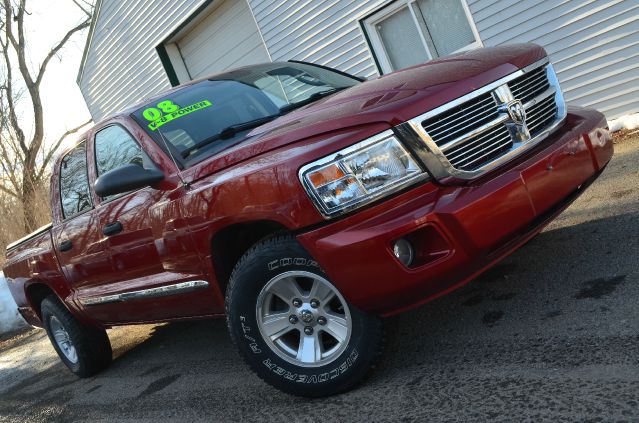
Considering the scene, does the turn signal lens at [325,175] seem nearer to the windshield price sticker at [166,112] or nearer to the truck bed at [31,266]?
the windshield price sticker at [166,112]

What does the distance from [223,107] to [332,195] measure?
152 centimetres

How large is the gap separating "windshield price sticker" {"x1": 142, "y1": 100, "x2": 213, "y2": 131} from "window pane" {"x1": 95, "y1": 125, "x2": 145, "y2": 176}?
0.56 feet

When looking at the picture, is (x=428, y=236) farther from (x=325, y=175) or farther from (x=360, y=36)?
(x=360, y=36)

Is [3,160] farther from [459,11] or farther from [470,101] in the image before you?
[470,101]

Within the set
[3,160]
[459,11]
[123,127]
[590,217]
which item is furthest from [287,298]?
[3,160]

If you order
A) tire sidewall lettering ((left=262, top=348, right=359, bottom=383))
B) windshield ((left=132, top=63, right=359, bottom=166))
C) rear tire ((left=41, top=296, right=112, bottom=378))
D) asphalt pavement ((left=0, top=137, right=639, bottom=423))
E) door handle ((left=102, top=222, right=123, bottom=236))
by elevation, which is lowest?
asphalt pavement ((left=0, top=137, right=639, bottom=423))

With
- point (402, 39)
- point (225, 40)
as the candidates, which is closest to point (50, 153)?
point (225, 40)

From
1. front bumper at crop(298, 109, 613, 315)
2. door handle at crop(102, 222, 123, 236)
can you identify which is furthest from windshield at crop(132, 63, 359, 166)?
front bumper at crop(298, 109, 613, 315)

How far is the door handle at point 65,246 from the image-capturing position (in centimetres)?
480

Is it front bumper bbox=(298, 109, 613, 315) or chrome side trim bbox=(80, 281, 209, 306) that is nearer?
front bumper bbox=(298, 109, 613, 315)

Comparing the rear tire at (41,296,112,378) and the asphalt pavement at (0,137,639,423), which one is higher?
the rear tire at (41,296,112,378)

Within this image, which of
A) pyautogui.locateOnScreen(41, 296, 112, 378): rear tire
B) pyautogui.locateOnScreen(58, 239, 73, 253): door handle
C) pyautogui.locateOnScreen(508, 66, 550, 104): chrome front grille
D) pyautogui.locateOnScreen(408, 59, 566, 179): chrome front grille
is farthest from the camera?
pyautogui.locateOnScreen(41, 296, 112, 378): rear tire

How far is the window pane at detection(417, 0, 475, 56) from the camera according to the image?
27.7ft

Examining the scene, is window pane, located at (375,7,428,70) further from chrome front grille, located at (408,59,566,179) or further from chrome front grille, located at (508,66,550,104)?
chrome front grille, located at (408,59,566,179)
